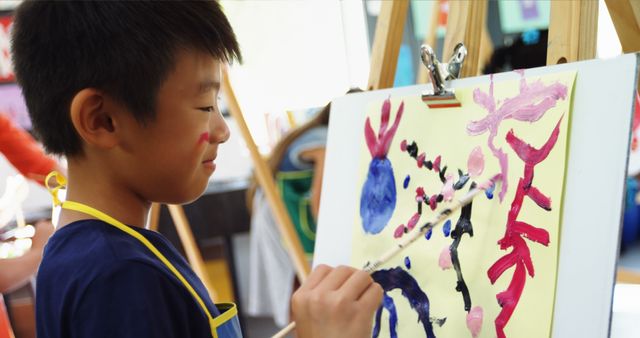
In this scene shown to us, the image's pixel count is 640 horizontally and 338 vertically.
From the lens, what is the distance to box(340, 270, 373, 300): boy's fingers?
708 mm

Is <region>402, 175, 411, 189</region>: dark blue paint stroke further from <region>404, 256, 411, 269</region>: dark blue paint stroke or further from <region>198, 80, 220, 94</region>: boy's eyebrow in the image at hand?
<region>198, 80, 220, 94</region>: boy's eyebrow

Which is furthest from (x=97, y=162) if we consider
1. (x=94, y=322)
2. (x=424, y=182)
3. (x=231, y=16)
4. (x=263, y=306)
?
(x=263, y=306)

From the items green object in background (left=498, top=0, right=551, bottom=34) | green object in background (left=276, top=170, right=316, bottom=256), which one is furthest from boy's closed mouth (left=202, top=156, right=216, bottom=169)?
green object in background (left=498, top=0, right=551, bottom=34)

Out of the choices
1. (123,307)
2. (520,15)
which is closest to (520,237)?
(123,307)

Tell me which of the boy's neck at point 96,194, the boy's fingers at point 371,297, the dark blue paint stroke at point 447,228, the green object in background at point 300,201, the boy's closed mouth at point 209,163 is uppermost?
the boy's closed mouth at point 209,163

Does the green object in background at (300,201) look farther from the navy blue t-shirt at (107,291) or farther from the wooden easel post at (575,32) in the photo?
the navy blue t-shirt at (107,291)

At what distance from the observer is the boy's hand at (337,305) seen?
2.28 ft

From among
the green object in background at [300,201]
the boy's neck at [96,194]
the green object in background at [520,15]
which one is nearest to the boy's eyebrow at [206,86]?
the boy's neck at [96,194]

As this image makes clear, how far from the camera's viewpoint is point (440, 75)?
0.84m

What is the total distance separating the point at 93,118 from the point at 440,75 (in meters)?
0.46

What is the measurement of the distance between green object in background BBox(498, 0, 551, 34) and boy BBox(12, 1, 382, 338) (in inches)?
129

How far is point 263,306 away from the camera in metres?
2.61

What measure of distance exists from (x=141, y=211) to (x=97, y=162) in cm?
8

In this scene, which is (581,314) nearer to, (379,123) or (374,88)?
(379,123)
